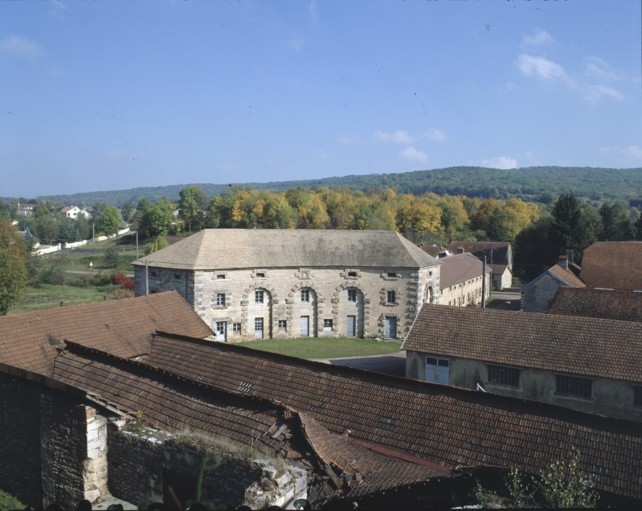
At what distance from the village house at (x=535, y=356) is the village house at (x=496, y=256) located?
136ft

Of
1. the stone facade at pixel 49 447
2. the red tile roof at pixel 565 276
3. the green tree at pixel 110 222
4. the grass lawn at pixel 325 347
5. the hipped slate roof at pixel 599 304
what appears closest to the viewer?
the stone facade at pixel 49 447

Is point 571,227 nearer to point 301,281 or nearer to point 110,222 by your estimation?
point 301,281

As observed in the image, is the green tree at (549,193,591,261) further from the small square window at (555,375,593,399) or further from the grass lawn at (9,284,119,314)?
the grass lawn at (9,284,119,314)

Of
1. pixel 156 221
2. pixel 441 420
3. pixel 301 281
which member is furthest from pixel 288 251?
pixel 156 221

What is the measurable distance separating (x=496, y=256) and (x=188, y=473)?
210ft

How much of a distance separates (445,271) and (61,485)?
4172cm

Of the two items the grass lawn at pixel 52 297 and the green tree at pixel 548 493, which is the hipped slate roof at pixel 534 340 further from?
the grass lawn at pixel 52 297

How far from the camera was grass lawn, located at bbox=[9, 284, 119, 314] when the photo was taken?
44.2 meters

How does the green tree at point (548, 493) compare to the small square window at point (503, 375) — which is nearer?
the green tree at point (548, 493)

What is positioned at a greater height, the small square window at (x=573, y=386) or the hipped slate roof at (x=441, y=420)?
the hipped slate roof at (x=441, y=420)

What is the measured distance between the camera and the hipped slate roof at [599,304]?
88.2 ft

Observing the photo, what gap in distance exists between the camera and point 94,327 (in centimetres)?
1955

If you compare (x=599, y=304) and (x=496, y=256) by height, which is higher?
(x=599, y=304)

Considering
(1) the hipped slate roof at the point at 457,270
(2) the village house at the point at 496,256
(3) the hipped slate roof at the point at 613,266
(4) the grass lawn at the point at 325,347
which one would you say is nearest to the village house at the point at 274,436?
(4) the grass lawn at the point at 325,347
